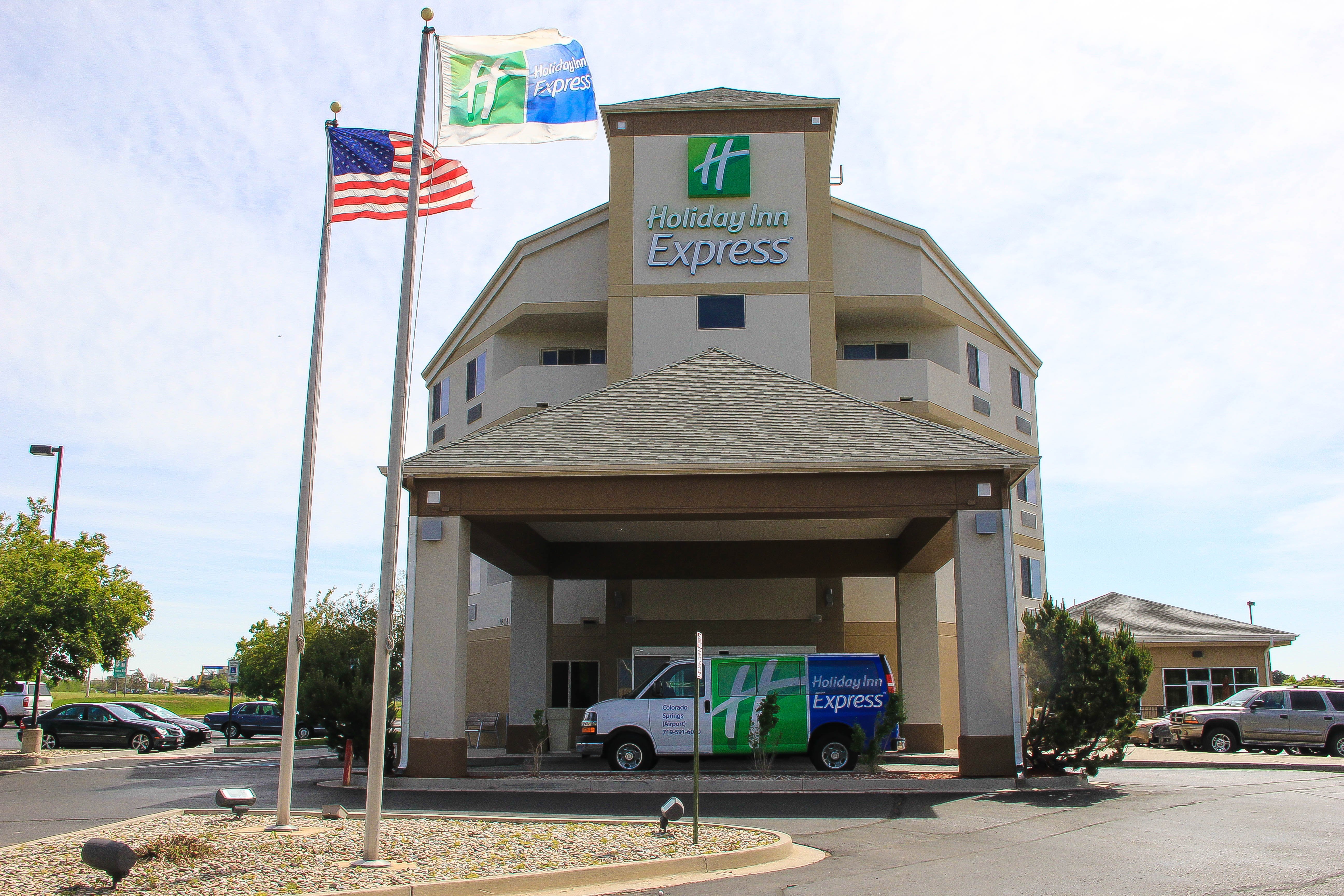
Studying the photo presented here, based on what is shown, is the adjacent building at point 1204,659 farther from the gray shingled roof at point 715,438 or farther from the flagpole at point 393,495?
the flagpole at point 393,495

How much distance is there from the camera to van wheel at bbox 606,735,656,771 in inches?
709

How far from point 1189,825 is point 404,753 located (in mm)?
11310

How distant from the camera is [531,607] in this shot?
24.9 m

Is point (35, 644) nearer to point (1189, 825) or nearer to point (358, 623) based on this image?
point (358, 623)

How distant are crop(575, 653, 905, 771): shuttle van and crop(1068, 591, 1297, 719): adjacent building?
2028 centimetres

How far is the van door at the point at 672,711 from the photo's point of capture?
17953 millimetres

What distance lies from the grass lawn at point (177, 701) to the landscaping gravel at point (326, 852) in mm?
49848

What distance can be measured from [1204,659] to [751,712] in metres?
25.0

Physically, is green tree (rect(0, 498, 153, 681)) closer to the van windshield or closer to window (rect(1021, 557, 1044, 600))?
the van windshield

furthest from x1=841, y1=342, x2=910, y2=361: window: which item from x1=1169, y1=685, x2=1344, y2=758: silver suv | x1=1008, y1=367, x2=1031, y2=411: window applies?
x1=1169, y1=685, x2=1344, y2=758: silver suv

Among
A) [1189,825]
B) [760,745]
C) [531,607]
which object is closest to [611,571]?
[531,607]

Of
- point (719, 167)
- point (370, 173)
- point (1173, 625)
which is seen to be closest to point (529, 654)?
point (719, 167)

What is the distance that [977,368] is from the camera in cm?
3141

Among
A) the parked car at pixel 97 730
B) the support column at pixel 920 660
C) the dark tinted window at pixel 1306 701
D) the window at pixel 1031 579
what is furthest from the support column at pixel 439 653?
the window at pixel 1031 579
